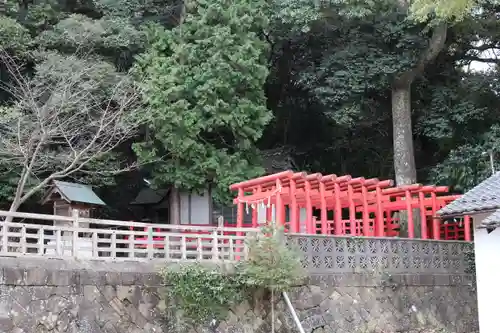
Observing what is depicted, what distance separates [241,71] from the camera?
22.0 meters

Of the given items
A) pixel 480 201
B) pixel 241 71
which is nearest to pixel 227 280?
pixel 480 201

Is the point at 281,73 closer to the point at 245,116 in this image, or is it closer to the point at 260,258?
the point at 245,116

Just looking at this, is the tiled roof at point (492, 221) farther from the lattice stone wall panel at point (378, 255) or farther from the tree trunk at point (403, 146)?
the tree trunk at point (403, 146)

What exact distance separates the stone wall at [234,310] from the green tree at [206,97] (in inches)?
284

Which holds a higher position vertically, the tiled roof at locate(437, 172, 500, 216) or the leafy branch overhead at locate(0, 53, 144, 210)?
the leafy branch overhead at locate(0, 53, 144, 210)

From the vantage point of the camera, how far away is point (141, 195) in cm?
2672

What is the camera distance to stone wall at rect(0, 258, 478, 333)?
11.4m

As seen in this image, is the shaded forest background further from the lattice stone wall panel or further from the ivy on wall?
the ivy on wall

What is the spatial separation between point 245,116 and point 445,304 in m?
9.25

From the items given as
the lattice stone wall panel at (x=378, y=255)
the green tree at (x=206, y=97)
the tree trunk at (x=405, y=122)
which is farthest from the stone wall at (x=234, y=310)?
the green tree at (x=206, y=97)

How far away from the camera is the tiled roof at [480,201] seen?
46.0 feet

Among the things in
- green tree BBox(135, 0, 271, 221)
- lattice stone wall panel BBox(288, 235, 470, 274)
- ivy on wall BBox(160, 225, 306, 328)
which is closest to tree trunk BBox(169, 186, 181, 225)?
green tree BBox(135, 0, 271, 221)

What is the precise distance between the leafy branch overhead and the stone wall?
625cm

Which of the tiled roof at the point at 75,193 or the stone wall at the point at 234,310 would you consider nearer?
the stone wall at the point at 234,310
